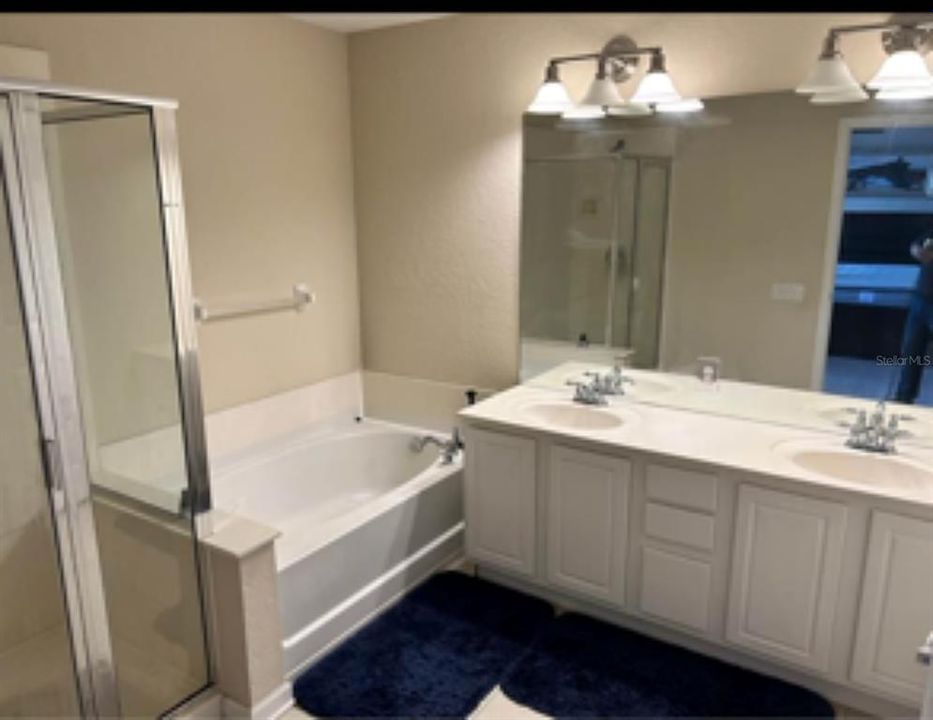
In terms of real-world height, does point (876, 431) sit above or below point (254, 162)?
below

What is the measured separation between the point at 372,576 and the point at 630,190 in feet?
5.77

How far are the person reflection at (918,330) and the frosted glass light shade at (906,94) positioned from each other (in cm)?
43

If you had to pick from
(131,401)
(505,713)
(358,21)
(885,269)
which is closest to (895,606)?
(885,269)

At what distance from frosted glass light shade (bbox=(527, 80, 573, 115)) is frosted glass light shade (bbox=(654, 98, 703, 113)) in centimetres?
35

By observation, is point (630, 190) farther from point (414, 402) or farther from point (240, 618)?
point (240, 618)

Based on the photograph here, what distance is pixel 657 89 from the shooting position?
2.42 metres

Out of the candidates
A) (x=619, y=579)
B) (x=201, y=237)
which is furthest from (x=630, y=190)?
(x=201, y=237)

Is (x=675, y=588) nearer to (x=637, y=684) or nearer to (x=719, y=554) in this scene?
(x=719, y=554)

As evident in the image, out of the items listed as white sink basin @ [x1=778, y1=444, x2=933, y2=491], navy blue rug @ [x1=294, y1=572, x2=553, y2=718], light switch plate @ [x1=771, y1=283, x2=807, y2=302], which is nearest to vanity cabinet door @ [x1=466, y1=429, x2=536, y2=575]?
navy blue rug @ [x1=294, y1=572, x2=553, y2=718]

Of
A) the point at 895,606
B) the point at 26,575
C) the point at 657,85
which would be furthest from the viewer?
the point at 657,85

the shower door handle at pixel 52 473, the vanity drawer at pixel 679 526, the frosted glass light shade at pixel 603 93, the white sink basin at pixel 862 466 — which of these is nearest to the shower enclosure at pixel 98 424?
Result: the shower door handle at pixel 52 473

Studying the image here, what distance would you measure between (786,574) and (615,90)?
1768mm

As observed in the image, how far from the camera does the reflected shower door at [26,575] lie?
182 cm

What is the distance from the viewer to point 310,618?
2.28 m
